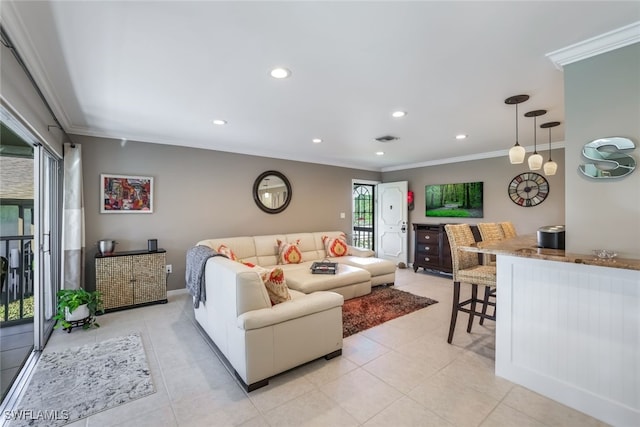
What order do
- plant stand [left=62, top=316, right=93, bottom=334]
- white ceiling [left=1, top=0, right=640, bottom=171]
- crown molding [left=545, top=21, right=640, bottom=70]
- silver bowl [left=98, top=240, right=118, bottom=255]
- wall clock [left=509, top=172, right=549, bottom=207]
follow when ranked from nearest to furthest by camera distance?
white ceiling [left=1, top=0, right=640, bottom=171]
crown molding [left=545, top=21, right=640, bottom=70]
plant stand [left=62, top=316, right=93, bottom=334]
silver bowl [left=98, top=240, right=118, bottom=255]
wall clock [left=509, top=172, right=549, bottom=207]

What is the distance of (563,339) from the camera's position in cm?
189

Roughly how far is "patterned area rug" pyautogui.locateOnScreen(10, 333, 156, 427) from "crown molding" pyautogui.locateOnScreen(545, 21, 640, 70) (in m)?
3.67

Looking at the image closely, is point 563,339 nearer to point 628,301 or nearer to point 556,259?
point 628,301

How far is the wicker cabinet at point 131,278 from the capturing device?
11.6 ft

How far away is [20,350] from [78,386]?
0.96m

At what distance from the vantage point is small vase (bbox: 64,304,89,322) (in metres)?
3.05

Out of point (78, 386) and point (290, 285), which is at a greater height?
point (290, 285)

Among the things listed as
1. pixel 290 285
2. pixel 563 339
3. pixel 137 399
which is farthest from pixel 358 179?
pixel 137 399

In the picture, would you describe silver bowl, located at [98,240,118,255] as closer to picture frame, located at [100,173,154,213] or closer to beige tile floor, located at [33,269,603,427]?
picture frame, located at [100,173,154,213]

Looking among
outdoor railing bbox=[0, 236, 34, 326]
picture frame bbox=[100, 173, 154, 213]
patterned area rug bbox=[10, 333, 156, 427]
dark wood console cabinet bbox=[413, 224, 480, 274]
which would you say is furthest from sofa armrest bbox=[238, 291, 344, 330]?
dark wood console cabinet bbox=[413, 224, 480, 274]

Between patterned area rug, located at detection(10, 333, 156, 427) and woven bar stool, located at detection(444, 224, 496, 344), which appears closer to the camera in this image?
patterned area rug, located at detection(10, 333, 156, 427)

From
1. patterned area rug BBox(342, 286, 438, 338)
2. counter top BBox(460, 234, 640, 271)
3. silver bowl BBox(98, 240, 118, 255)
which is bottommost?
patterned area rug BBox(342, 286, 438, 338)

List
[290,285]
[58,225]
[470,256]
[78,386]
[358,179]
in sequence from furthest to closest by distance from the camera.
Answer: [358,179] < [290,285] < [58,225] < [470,256] < [78,386]

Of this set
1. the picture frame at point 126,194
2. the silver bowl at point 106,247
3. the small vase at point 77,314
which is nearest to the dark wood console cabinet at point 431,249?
the picture frame at point 126,194
